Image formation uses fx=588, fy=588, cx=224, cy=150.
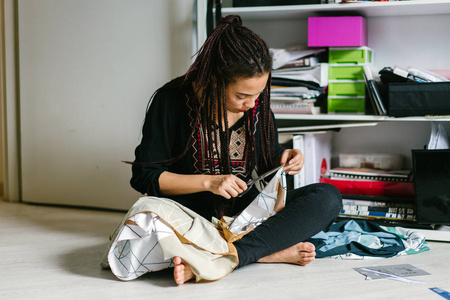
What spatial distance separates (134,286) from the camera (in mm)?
1581

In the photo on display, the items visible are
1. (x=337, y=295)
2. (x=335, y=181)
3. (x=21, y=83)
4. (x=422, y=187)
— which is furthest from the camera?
(x=21, y=83)

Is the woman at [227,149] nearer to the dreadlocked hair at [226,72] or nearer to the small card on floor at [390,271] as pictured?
the dreadlocked hair at [226,72]

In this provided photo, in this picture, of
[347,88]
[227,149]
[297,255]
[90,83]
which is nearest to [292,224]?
[297,255]

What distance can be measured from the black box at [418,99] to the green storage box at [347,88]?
0.16m

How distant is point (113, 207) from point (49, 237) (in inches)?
20.7

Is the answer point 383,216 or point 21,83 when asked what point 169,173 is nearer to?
point 383,216

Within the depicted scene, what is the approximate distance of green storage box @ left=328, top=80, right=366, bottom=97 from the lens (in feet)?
7.23

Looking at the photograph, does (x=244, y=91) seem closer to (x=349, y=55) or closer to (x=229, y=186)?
(x=229, y=186)

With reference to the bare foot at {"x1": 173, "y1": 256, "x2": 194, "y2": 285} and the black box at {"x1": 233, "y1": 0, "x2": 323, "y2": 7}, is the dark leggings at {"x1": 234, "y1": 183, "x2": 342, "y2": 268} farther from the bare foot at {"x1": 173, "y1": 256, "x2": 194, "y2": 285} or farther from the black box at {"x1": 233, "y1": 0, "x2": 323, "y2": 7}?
the black box at {"x1": 233, "y1": 0, "x2": 323, "y2": 7}

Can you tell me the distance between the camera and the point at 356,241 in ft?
6.27

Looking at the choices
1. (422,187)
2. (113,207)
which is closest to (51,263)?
(113,207)

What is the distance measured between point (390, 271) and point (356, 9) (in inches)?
38.3

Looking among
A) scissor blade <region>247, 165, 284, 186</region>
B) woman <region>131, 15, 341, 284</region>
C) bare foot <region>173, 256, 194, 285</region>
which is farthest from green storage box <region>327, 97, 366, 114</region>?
bare foot <region>173, 256, 194, 285</region>

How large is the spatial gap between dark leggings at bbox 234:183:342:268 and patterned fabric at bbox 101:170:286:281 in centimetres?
6
